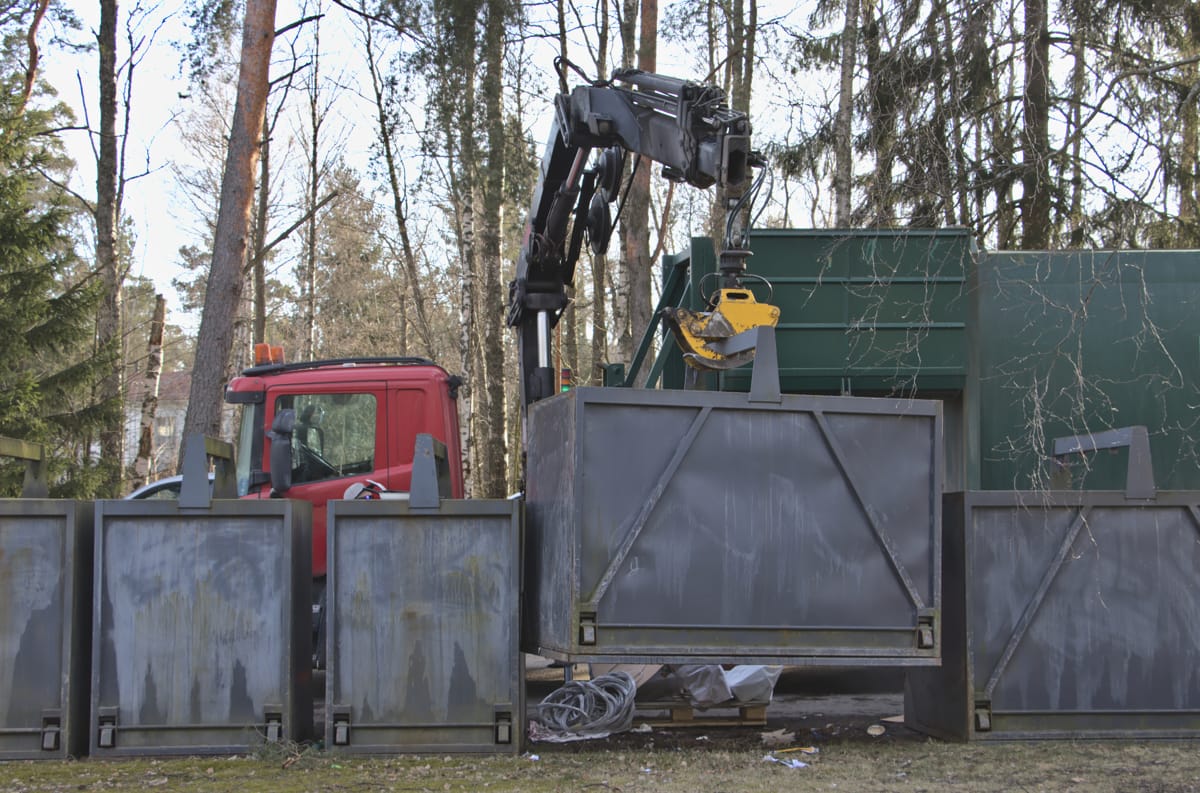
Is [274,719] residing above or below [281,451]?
below

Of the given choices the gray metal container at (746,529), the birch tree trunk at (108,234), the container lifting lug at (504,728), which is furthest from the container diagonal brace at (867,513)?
the birch tree trunk at (108,234)

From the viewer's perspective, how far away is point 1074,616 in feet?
22.9

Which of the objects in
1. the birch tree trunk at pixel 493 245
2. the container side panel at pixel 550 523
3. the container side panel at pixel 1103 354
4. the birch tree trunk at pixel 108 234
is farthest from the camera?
the birch tree trunk at pixel 493 245

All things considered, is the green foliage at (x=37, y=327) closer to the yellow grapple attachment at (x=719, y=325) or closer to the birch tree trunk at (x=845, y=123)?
the birch tree trunk at (x=845, y=123)

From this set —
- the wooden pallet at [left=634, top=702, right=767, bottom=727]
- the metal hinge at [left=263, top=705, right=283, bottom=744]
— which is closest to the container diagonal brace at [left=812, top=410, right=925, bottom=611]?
the wooden pallet at [left=634, top=702, right=767, bottom=727]

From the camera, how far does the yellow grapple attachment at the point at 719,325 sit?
605 cm

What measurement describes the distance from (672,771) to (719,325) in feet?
8.30

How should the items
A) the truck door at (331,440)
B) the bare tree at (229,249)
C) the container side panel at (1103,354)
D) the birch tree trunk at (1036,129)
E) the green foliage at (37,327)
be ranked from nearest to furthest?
the birch tree trunk at (1036,129) → the container side panel at (1103,354) → the truck door at (331,440) → the bare tree at (229,249) → the green foliage at (37,327)

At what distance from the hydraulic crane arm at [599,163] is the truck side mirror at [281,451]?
6.09 ft

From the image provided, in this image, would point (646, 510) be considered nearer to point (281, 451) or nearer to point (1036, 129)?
point (281, 451)

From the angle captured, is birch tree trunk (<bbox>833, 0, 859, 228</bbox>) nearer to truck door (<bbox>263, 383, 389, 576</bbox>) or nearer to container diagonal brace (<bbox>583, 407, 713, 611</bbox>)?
truck door (<bbox>263, 383, 389, 576</bbox>)

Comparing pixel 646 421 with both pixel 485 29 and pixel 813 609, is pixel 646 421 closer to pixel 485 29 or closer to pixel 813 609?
pixel 813 609

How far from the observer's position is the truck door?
8891 millimetres

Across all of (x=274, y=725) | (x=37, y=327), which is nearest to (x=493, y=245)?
(x=37, y=327)
